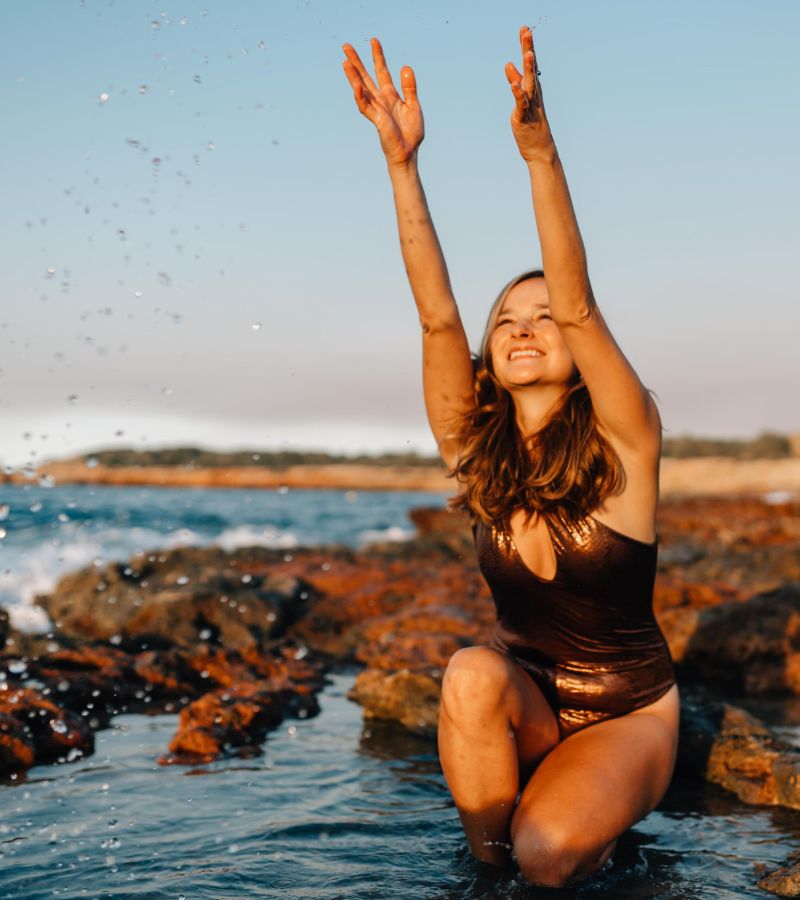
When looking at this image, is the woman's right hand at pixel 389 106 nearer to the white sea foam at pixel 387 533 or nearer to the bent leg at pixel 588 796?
the bent leg at pixel 588 796

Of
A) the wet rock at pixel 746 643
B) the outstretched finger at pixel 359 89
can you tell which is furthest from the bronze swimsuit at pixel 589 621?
the wet rock at pixel 746 643

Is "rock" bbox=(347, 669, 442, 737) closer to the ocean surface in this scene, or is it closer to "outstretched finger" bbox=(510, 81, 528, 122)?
the ocean surface

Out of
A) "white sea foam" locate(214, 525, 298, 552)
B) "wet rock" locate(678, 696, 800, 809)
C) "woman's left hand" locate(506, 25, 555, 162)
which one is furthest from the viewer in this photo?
"white sea foam" locate(214, 525, 298, 552)

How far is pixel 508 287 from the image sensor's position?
13.4ft

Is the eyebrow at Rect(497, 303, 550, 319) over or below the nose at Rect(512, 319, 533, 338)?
over

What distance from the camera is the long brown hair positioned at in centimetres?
373

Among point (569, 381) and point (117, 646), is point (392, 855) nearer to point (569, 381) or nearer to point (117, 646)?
point (569, 381)

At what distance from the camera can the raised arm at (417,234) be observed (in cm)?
388

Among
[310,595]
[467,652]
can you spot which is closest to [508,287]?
[467,652]

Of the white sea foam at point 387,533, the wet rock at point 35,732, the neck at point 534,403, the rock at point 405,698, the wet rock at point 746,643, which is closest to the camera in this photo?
the neck at point 534,403

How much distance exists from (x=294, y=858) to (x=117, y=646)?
4401 millimetres

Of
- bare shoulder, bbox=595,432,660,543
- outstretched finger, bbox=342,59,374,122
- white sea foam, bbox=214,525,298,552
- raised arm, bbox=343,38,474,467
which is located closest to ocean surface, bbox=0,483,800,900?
bare shoulder, bbox=595,432,660,543

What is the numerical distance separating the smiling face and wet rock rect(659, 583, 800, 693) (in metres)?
4.03

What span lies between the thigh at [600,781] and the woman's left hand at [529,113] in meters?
2.08
